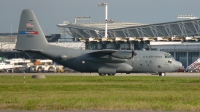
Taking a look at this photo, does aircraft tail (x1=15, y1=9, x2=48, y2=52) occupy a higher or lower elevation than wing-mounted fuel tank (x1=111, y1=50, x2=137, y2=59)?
higher

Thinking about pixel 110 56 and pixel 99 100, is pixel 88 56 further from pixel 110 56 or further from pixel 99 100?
pixel 99 100

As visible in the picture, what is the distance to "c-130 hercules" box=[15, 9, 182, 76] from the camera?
6481cm

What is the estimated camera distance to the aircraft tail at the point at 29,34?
65.9 meters

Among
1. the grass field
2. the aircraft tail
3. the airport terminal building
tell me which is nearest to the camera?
the grass field

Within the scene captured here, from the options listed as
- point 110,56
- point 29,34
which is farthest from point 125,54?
point 29,34

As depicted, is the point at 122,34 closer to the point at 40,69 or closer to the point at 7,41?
the point at 7,41

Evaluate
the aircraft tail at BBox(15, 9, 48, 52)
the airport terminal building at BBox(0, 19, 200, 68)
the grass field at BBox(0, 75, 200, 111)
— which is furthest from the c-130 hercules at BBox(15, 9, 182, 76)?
the airport terminal building at BBox(0, 19, 200, 68)

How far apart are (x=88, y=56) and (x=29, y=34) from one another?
828 centimetres

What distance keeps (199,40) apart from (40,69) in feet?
139

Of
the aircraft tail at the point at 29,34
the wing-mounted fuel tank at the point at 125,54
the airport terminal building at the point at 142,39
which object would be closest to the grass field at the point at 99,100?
the wing-mounted fuel tank at the point at 125,54

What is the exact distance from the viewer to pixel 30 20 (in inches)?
2618

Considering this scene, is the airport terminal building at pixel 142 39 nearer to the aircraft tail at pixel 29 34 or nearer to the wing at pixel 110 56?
the wing at pixel 110 56

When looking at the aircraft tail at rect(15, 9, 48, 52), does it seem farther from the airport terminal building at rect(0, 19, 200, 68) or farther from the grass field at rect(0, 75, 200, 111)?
the airport terminal building at rect(0, 19, 200, 68)

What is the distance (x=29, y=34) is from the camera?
6638 cm
